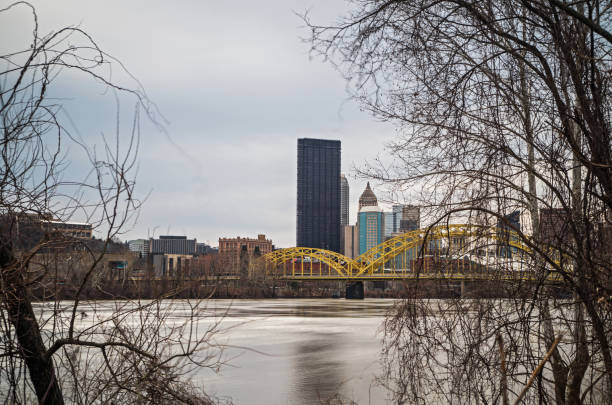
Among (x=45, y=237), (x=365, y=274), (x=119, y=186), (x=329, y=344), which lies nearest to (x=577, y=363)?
(x=119, y=186)

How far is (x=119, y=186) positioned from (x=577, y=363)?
3.29 meters

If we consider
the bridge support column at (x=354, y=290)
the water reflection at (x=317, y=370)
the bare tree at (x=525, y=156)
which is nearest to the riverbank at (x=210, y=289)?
the bare tree at (x=525, y=156)

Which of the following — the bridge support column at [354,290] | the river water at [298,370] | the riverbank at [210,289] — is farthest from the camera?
the bridge support column at [354,290]

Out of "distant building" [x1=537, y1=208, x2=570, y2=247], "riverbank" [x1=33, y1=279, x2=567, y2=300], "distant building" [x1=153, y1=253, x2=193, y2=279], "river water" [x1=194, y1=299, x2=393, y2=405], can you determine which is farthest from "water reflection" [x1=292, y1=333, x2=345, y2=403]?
"distant building" [x1=537, y1=208, x2=570, y2=247]

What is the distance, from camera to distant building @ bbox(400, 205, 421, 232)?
5320 mm

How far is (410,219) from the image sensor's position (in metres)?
5.48

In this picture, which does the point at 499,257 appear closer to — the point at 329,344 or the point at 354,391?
the point at 354,391

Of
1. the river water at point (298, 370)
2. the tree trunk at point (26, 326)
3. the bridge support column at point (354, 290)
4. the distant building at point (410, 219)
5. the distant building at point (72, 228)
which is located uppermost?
the distant building at point (410, 219)

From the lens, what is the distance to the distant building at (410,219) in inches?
209

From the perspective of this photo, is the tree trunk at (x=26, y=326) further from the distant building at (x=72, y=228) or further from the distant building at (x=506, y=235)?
the distant building at (x=506, y=235)

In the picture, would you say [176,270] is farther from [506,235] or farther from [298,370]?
[506,235]

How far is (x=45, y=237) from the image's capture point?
2869mm

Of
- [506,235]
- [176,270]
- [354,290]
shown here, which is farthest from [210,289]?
[354,290]

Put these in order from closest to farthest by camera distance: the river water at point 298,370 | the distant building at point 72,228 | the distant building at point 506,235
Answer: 1. the distant building at point 72,228
2. the distant building at point 506,235
3. the river water at point 298,370
